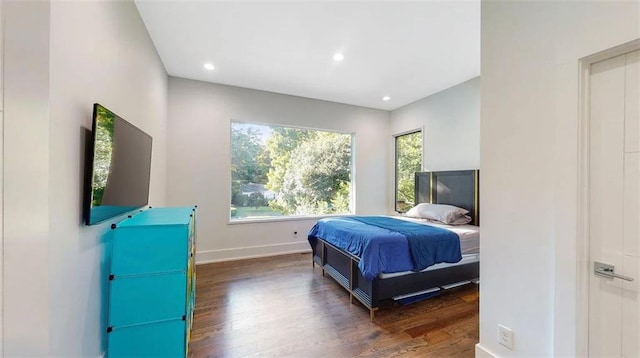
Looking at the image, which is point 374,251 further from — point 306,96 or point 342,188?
point 306,96

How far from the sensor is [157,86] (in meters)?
3.01

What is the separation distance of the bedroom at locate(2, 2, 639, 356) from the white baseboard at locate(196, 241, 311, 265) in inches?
90.3

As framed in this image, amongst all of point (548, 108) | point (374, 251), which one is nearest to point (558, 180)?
point (548, 108)

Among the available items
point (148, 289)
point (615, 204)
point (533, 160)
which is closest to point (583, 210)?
point (615, 204)

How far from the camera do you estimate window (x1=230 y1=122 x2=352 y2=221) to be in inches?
165

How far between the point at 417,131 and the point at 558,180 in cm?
365

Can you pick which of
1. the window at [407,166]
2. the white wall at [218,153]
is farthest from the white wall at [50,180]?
the window at [407,166]

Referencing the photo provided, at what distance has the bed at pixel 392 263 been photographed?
7.55 feet

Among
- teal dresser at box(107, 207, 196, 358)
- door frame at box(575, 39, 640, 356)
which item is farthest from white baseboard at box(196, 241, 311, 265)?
door frame at box(575, 39, 640, 356)

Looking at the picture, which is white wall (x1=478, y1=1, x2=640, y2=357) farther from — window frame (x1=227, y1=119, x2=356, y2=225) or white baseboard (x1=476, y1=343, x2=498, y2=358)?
window frame (x1=227, y1=119, x2=356, y2=225)

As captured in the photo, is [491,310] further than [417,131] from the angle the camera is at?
No

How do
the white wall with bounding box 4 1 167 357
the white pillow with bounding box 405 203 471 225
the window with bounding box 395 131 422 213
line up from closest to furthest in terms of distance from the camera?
1. the white wall with bounding box 4 1 167 357
2. the white pillow with bounding box 405 203 471 225
3. the window with bounding box 395 131 422 213

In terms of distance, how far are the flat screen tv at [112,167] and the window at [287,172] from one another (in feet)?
6.74

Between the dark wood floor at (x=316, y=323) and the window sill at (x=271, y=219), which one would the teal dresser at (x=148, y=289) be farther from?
the window sill at (x=271, y=219)
